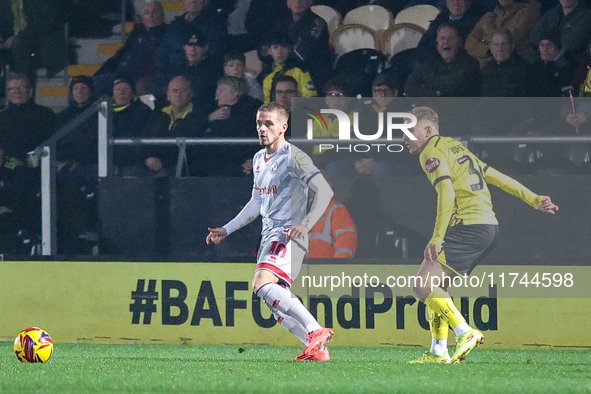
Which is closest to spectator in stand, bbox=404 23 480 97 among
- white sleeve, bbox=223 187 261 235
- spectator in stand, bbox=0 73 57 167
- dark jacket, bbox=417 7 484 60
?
dark jacket, bbox=417 7 484 60

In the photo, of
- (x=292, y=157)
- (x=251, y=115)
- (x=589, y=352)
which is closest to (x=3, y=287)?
(x=251, y=115)

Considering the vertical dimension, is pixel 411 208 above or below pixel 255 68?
below

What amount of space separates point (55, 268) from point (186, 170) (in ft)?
5.11

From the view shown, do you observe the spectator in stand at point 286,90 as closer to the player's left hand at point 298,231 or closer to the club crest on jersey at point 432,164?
the club crest on jersey at point 432,164

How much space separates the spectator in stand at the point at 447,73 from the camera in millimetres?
8875

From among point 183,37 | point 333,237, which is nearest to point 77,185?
point 183,37

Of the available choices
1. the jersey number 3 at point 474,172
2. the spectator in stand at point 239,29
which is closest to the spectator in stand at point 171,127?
the spectator in stand at point 239,29

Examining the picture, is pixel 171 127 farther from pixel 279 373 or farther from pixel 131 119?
pixel 279 373

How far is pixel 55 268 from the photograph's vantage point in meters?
8.84

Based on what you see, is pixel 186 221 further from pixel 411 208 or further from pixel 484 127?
pixel 484 127

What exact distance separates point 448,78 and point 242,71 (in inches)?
84.4

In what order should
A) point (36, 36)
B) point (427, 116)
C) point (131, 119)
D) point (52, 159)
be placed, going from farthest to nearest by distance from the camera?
point (36, 36)
point (131, 119)
point (52, 159)
point (427, 116)

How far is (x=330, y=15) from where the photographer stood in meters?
10.0

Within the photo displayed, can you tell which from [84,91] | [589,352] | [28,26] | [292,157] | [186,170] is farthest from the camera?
[28,26]
